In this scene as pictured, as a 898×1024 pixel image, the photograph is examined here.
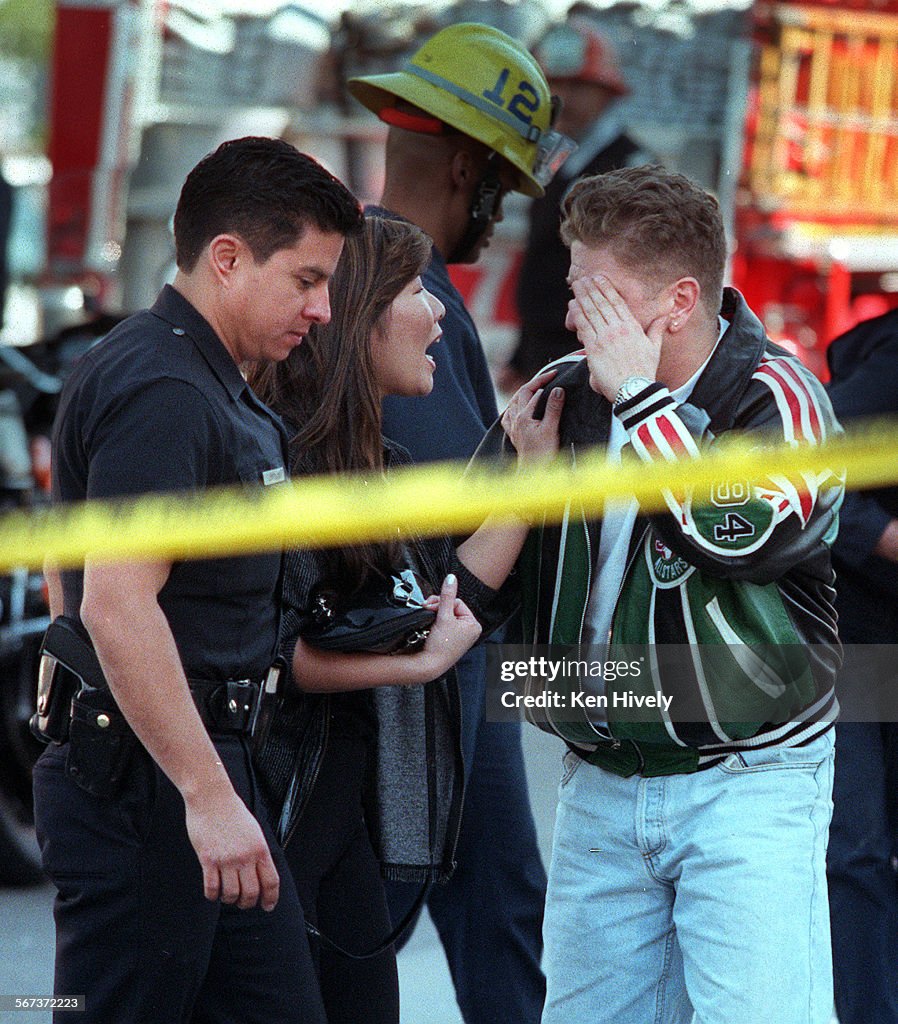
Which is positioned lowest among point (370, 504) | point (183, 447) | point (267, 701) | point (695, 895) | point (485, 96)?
point (695, 895)

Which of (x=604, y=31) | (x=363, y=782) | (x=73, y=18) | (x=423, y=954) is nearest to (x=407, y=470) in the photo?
(x=363, y=782)

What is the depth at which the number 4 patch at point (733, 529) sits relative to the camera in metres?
2.43

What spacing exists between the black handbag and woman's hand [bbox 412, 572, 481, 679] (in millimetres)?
15

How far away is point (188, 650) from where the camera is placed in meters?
2.36

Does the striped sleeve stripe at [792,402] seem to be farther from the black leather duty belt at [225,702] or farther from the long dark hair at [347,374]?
the black leather duty belt at [225,702]

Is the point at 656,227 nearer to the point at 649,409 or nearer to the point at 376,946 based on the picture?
the point at 649,409

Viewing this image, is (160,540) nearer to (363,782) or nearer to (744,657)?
(363,782)

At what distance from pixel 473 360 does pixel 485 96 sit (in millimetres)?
591

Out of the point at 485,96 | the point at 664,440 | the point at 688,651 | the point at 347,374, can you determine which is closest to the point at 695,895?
the point at 688,651

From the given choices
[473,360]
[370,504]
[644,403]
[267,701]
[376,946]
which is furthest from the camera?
[473,360]

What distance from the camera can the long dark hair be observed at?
107 inches

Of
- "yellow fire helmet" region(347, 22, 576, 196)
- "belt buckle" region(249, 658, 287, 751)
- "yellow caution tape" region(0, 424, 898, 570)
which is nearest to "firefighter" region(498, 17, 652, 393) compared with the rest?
"yellow fire helmet" region(347, 22, 576, 196)

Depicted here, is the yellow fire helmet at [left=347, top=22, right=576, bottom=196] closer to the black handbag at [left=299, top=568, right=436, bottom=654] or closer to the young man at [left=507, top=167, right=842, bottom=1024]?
the young man at [left=507, top=167, right=842, bottom=1024]

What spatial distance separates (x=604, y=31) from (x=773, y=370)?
862 centimetres
